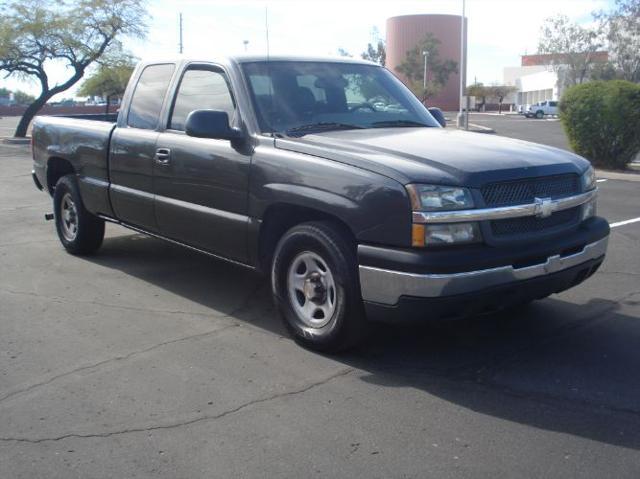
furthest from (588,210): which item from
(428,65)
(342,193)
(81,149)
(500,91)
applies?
(500,91)

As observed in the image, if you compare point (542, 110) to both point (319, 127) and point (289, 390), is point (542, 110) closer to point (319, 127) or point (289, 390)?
point (319, 127)

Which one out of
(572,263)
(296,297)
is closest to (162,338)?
(296,297)

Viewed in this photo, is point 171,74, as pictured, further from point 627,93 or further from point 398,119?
point 627,93

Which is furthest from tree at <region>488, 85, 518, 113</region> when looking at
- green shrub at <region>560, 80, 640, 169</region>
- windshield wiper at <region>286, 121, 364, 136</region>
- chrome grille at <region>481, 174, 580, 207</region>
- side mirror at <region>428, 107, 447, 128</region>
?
chrome grille at <region>481, 174, 580, 207</region>

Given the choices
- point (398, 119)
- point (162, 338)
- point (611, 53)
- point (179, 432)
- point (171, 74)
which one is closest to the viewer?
point (179, 432)

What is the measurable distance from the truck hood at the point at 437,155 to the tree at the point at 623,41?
4731cm

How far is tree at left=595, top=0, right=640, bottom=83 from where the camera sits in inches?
1966

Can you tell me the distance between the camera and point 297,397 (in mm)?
4352

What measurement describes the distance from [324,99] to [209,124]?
1.04m

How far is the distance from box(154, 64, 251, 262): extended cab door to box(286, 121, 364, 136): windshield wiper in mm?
379

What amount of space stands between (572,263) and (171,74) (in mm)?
3665

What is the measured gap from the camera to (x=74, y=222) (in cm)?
Result: 802

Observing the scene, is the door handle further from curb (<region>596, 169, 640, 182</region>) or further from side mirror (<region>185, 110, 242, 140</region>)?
curb (<region>596, 169, 640, 182</region>)

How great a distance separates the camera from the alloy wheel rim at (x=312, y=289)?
16.2ft
